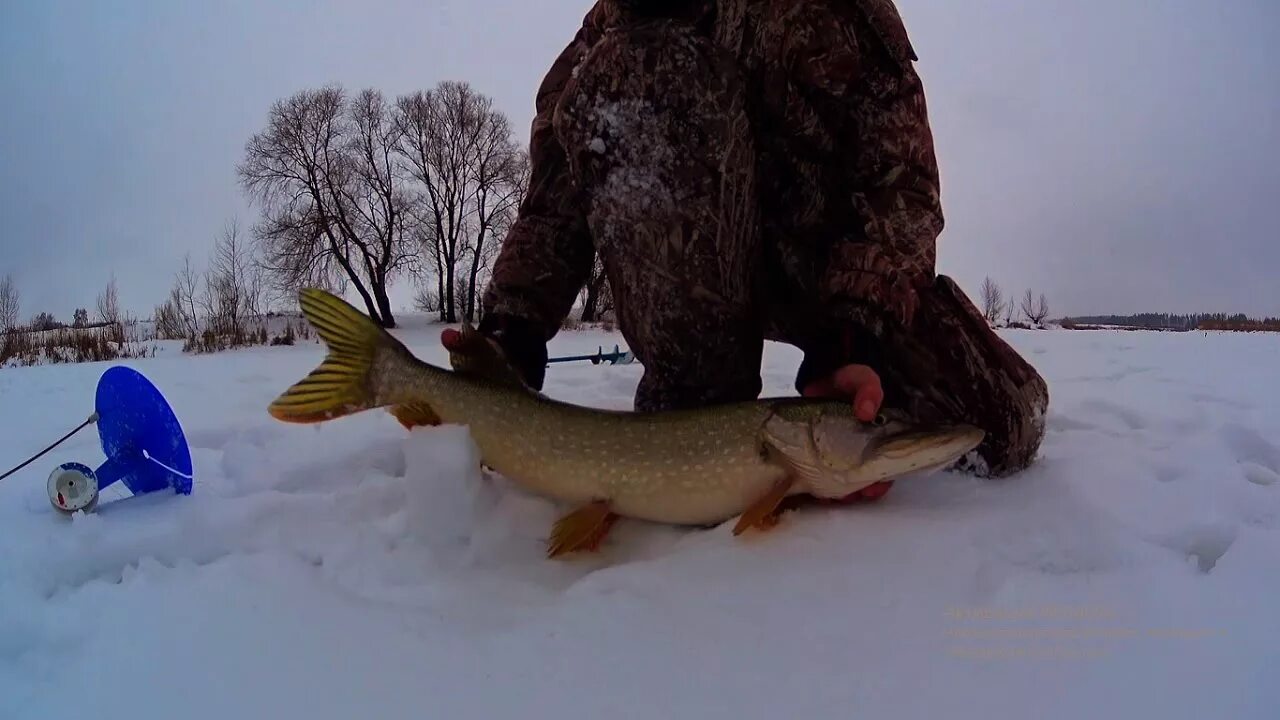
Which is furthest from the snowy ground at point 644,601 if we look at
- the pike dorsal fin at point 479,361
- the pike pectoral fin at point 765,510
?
the pike dorsal fin at point 479,361

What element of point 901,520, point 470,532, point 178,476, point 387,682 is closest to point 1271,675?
point 901,520

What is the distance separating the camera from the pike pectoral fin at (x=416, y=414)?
4.82ft

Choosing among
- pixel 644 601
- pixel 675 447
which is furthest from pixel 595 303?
pixel 644 601

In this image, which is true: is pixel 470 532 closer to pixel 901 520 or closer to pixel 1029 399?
pixel 901 520

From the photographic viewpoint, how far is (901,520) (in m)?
1.21

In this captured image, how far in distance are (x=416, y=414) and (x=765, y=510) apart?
77cm

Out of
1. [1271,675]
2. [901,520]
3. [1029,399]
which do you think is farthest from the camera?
[1029,399]

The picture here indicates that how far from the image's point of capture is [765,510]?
119 cm

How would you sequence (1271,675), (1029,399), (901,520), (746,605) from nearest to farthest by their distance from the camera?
1. (1271,675)
2. (746,605)
3. (901,520)
4. (1029,399)

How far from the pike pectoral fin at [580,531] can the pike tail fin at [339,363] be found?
0.53m

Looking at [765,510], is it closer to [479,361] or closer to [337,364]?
[479,361]

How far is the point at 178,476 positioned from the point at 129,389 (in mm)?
214

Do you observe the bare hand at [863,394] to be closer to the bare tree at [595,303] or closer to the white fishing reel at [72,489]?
the white fishing reel at [72,489]

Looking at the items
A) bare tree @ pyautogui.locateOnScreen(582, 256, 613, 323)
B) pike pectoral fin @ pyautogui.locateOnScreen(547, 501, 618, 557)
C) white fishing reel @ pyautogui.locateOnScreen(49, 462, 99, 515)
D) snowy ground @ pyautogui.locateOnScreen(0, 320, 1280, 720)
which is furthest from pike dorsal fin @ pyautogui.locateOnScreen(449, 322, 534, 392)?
bare tree @ pyautogui.locateOnScreen(582, 256, 613, 323)
